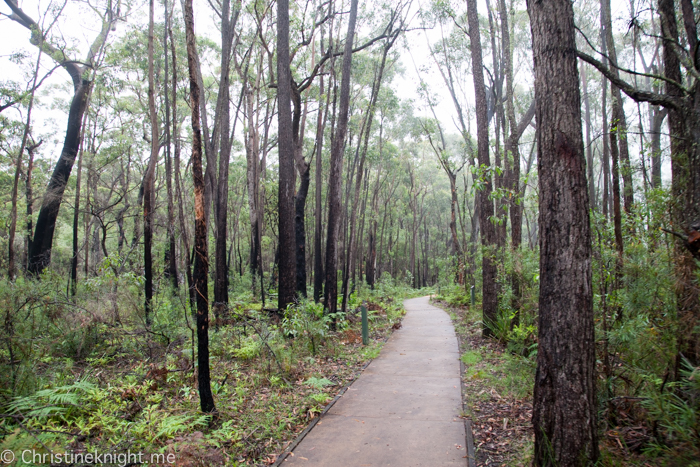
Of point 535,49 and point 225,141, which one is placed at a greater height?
point 225,141

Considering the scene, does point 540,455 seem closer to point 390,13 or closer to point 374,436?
point 374,436

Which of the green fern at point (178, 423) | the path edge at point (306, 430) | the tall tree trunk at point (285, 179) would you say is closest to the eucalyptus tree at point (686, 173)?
the path edge at point (306, 430)

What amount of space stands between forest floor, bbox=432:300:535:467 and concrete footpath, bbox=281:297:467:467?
8.9 inches

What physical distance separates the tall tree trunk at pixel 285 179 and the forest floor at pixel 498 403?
4.40 m

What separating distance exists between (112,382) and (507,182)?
34.2ft

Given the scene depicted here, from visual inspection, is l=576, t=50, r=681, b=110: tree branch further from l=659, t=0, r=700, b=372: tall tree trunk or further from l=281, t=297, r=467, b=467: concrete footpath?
l=281, t=297, r=467, b=467: concrete footpath

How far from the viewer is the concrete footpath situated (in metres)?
4.01

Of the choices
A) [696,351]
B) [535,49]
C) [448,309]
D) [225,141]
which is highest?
[225,141]

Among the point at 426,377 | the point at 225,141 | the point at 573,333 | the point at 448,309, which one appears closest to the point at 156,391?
the point at 426,377

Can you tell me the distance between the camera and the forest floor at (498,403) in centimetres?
411

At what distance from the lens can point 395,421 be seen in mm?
4926

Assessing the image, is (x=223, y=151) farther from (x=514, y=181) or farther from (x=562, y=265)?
(x=562, y=265)

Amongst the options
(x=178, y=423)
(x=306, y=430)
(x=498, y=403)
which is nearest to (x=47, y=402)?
(x=178, y=423)

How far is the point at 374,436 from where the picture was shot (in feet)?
14.8
